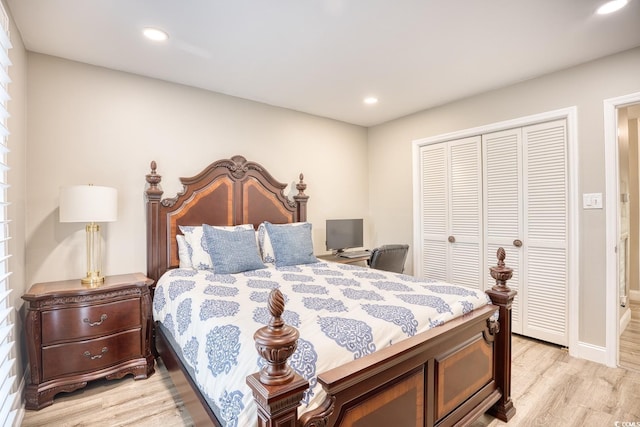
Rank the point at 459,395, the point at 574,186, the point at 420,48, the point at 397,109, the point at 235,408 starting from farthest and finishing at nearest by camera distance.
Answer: the point at 397,109 < the point at 574,186 < the point at 420,48 < the point at 459,395 < the point at 235,408

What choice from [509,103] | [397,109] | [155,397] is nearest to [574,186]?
[509,103]

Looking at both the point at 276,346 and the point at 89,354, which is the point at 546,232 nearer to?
the point at 276,346

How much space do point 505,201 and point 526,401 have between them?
1.88 m

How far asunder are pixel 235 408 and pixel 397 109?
3.68m

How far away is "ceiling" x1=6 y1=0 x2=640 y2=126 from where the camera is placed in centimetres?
202

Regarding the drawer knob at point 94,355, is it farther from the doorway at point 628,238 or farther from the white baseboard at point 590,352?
the doorway at point 628,238

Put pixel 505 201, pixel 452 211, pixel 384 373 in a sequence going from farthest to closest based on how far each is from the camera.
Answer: pixel 452 211
pixel 505 201
pixel 384 373

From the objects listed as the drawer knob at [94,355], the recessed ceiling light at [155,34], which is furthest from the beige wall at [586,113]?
the drawer knob at [94,355]

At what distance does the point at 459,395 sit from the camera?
1745 millimetres

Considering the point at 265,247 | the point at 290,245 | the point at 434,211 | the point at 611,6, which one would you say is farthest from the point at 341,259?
the point at 611,6

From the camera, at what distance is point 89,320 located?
2.30 metres

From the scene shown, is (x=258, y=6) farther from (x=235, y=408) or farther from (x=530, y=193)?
(x=530, y=193)

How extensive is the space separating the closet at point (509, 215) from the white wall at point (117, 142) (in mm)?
1972

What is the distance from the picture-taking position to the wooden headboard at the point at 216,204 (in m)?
2.91
